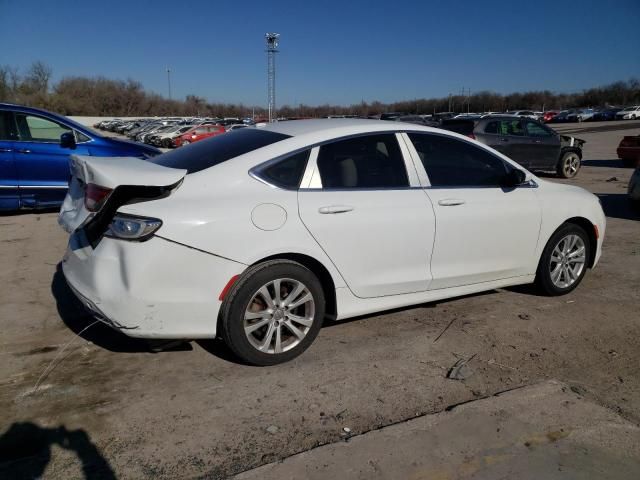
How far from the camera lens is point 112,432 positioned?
2.65 m

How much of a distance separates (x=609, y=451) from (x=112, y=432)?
2533 mm

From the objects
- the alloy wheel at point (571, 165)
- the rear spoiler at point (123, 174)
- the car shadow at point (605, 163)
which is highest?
the rear spoiler at point (123, 174)

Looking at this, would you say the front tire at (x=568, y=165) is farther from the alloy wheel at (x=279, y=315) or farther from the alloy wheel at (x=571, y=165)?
the alloy wheel at (x=279, y=315)

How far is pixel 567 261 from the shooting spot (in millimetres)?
4742

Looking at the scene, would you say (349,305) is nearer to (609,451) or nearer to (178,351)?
(178,351)

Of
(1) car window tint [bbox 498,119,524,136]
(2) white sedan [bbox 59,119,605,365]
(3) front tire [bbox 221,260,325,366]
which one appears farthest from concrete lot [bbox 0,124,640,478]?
(1) car window tint [bbox 498,119,524,136]

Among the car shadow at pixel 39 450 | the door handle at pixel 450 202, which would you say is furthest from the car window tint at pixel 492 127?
the car shadow at pixel 39 450

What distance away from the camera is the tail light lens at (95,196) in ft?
9.79

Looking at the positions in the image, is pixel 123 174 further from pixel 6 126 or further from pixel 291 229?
pixel 6 126

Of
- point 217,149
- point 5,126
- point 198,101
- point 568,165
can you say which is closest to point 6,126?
point 5,126

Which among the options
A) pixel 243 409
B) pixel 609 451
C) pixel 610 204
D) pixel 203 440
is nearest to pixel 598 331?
pixel 609 451

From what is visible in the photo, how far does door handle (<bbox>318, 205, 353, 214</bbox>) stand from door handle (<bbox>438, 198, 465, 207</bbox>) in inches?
32.7

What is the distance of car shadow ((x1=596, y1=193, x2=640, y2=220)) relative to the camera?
8733 mm

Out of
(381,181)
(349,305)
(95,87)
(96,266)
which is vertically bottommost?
(349,305)
